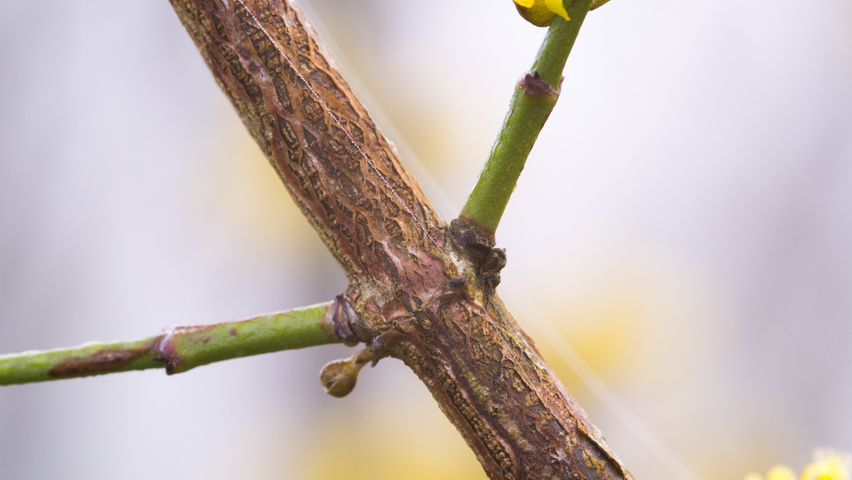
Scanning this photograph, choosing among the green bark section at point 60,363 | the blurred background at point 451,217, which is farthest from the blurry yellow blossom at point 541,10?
the blurred background at point 451,217

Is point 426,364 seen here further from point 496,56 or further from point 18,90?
point 18,90

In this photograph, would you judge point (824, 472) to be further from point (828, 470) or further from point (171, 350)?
point (171, 350)

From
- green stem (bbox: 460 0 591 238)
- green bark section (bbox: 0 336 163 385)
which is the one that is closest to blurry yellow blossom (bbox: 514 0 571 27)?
green stem (bbox: 460 0 591 238)

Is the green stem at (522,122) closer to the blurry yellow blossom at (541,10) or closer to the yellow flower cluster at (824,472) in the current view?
the blurry yellow blossom at (541,10)

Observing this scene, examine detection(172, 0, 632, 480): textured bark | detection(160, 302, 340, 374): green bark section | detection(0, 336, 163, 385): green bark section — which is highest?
detection(172, 0, 632, 480): textured bark

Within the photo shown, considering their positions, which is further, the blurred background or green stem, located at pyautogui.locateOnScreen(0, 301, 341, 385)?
the blurred background

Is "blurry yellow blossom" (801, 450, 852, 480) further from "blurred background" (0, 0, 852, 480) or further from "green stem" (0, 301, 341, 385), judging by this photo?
"blurred background" (0, 0, 852, 480)

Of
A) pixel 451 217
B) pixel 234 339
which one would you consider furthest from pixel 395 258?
pixel 451 217

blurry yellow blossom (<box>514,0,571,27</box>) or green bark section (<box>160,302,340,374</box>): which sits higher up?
blurry yellow blossom (<box>514,0,571,27</box>)
